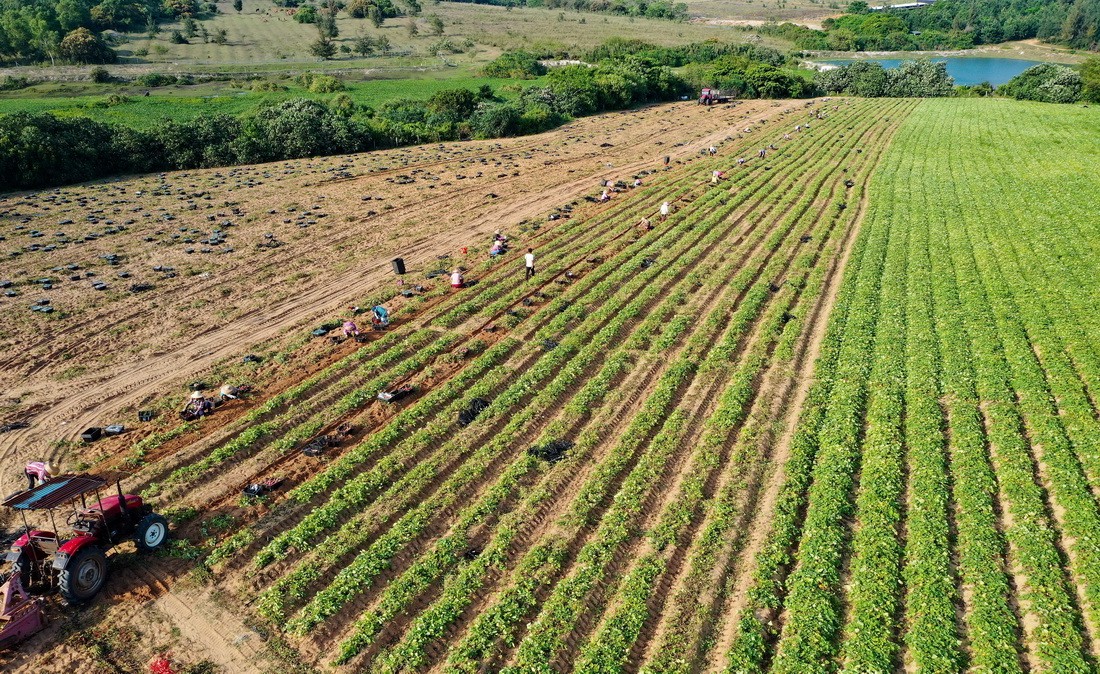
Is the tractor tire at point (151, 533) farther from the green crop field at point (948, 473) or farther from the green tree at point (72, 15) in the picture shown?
the green tree at point (72, 15)

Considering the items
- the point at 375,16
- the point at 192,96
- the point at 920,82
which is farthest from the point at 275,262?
the point at 375,16

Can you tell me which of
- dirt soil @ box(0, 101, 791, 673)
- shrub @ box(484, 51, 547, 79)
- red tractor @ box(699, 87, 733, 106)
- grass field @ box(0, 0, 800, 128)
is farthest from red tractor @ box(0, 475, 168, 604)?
shrub @ box(484, 51, 547, 79)

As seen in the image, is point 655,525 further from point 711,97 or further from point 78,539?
point 711,97

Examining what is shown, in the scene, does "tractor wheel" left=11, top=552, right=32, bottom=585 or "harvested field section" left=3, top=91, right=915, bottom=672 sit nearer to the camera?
"tractor wheel" left=11, top=552, right=32, bottom=585

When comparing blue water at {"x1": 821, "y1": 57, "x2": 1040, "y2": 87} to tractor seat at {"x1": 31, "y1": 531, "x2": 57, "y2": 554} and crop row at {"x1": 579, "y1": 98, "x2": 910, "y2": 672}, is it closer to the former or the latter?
crop row at {"x1": 579, "y1": 98, "x2": 910, "y2": 672}

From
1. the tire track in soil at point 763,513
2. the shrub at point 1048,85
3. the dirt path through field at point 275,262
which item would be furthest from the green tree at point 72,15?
the shrub at point 1048,85

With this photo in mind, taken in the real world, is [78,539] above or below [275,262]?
below

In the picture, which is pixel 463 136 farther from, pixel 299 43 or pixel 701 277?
pixel 299 43
